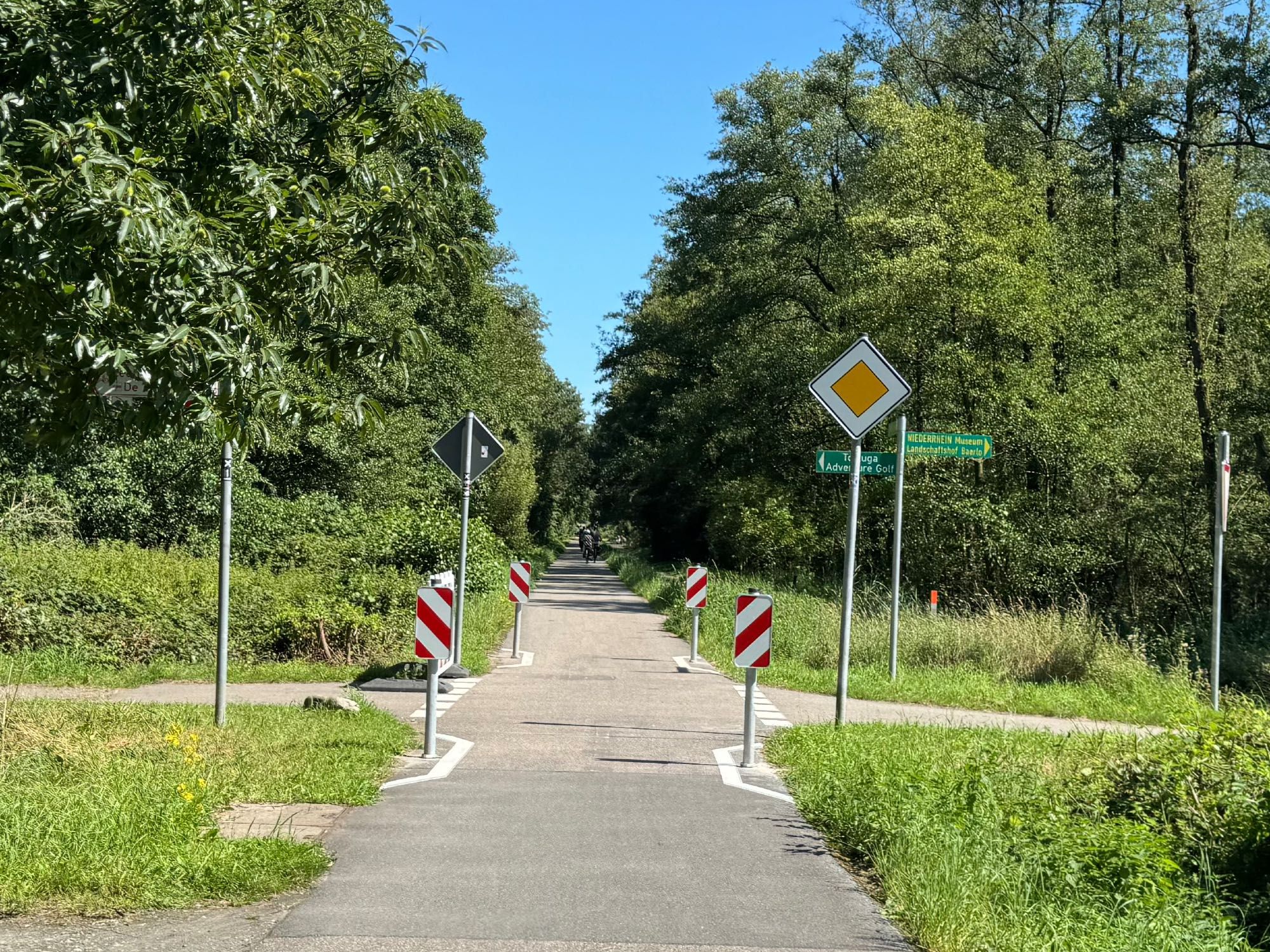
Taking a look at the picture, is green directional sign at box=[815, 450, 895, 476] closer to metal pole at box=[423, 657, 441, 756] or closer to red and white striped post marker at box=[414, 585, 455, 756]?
red and white striped post marker at box=[414, 585, 455, 756]

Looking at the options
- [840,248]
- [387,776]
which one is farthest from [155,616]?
[840,248]

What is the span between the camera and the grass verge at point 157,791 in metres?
5.91

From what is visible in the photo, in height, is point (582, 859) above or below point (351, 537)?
below

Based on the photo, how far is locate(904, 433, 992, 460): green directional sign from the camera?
59.4 feet

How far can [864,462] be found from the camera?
17734 millimetres

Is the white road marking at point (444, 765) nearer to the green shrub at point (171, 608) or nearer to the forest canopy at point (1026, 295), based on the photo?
the green shrub at point (171, 608)

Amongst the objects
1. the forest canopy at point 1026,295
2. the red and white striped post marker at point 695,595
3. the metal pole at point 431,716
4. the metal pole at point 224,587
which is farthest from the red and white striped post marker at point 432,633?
the forest canopy at point 1026,295

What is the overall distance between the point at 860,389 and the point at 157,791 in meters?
6.60

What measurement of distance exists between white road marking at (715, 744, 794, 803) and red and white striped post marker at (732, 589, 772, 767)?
0.14 metres

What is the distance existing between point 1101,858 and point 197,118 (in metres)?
7.00

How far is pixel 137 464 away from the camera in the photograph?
26.8 metres

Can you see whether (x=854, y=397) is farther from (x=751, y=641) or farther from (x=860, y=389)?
(x=751, y=641)

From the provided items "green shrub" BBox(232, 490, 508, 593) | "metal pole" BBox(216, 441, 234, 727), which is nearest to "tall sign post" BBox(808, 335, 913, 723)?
"metal pole" BBox(216, 441, 234, 727)

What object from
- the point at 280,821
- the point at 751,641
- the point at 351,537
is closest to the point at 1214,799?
the point at 751,641
